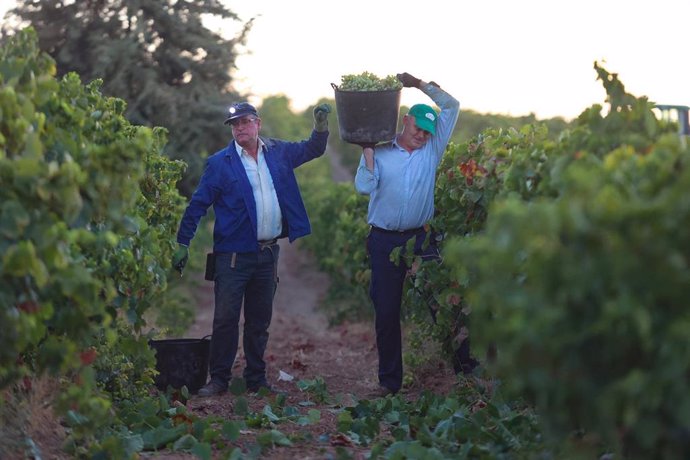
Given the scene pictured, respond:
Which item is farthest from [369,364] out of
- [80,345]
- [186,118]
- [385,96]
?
[186,118]

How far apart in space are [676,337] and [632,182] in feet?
2.00

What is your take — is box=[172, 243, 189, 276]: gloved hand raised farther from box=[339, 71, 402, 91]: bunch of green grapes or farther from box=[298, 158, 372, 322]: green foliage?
box=[298, 158, 372, 322]: green foliage

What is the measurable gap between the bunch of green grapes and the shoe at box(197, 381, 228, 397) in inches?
89.2

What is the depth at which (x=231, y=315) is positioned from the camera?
768cm

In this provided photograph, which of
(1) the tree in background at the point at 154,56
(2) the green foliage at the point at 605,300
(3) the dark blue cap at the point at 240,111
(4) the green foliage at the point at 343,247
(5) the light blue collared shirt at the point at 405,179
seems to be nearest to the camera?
(2) the green foliage at the point at 605,300

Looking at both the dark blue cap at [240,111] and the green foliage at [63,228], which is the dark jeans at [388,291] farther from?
the green foliage at [63,228]

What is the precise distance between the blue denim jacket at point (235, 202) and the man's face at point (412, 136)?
2.76ft

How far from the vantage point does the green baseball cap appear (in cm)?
725

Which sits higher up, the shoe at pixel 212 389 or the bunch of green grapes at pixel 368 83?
the bunch of green grapes at pixel 368 83

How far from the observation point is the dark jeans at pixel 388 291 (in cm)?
736

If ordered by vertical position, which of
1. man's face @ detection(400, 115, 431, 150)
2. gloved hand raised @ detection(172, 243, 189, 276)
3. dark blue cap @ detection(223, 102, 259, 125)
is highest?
dark blue cap @ detection(223, 102, 259, 125)

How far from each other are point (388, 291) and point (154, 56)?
11.9m

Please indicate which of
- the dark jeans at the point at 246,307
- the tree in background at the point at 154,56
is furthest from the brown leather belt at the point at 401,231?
the tree in background at the point at 154,56

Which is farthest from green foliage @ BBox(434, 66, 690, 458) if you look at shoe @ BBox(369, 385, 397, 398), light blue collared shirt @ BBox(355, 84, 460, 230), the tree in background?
the tree in background
